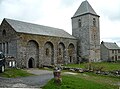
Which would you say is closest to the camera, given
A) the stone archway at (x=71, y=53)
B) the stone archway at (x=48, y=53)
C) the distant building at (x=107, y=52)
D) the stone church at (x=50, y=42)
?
the stone church at (x=50, y=42)

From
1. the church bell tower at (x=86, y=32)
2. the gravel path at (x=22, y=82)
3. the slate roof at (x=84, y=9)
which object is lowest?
the gravel path at (x=22, y=82)

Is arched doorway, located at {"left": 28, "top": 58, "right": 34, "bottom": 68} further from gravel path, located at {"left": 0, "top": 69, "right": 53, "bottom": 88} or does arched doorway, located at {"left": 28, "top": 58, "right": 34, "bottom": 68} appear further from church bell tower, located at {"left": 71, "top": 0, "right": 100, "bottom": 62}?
gravel path, located at {"left": 0, "top": 69, "right": 53, "bottom": 88}

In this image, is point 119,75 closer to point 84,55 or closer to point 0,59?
point 0,59

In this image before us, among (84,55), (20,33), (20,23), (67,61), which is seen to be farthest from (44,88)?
(84,55)

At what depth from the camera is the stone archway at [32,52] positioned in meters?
29.9

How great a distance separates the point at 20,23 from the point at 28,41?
4.66 metres

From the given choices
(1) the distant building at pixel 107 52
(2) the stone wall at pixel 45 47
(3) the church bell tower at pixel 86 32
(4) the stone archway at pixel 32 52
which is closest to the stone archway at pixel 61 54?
(2) the stone wall at pixel 45 47

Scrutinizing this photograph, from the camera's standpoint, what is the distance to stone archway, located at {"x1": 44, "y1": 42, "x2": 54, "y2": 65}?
33.0m

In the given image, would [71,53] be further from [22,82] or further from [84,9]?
[22,82]

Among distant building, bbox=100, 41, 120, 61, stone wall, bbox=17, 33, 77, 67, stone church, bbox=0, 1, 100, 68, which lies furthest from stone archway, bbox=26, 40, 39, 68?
distant building, bbox=100, 41, 120, 61

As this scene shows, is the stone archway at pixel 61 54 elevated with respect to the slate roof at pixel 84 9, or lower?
lower

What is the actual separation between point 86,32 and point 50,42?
11.0 meters

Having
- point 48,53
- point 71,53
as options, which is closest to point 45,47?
point 48,53

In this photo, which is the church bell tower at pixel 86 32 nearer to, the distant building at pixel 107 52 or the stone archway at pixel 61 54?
the stone archway at pixel 61 54
